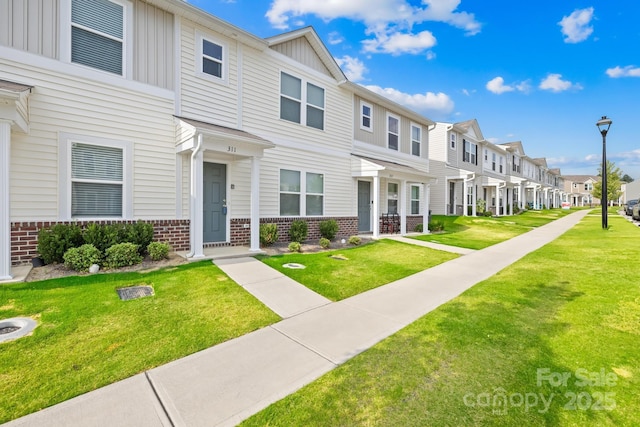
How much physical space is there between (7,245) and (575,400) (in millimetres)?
8314

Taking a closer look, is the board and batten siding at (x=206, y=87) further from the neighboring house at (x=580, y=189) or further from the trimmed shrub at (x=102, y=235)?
the neighboring house at (x=580, y=189)

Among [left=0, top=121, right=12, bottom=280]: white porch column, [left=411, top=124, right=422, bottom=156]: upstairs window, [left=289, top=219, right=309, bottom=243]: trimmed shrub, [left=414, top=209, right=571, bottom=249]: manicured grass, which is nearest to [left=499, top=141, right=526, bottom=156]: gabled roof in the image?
[left=414, top=209, right=571, bottom=249]: manicured grass

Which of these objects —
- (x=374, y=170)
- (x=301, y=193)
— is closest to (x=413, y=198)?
(x=374, y=170)

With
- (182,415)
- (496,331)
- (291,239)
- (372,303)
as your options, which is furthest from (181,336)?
(291,239)

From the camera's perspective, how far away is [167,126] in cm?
796

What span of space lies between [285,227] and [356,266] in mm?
3771

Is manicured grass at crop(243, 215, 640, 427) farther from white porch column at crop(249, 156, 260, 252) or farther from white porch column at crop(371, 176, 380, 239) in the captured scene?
white porch column at crop(371, 176, 380, 239)

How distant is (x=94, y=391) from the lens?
2.73m

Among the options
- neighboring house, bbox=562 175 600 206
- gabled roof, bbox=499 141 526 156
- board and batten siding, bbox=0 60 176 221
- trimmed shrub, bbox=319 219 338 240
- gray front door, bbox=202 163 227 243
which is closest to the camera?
board and batten siding, bbox=0 60 176 221

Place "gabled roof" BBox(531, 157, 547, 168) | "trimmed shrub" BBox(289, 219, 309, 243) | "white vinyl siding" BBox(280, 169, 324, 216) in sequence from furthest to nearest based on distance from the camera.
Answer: "gabled roof" BBox(531, 157, 547, 168), "white vinyl siding" BBox(280, 169, 324, 216), "trimmed shrub" BBox(289, 219, 309, 243)

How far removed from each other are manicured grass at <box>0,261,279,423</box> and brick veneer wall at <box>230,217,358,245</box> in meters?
3.48

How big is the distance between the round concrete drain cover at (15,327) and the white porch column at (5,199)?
6.63 ft

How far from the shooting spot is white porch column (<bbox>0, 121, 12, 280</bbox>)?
5.19 metres

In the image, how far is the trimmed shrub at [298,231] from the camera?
399 inches
